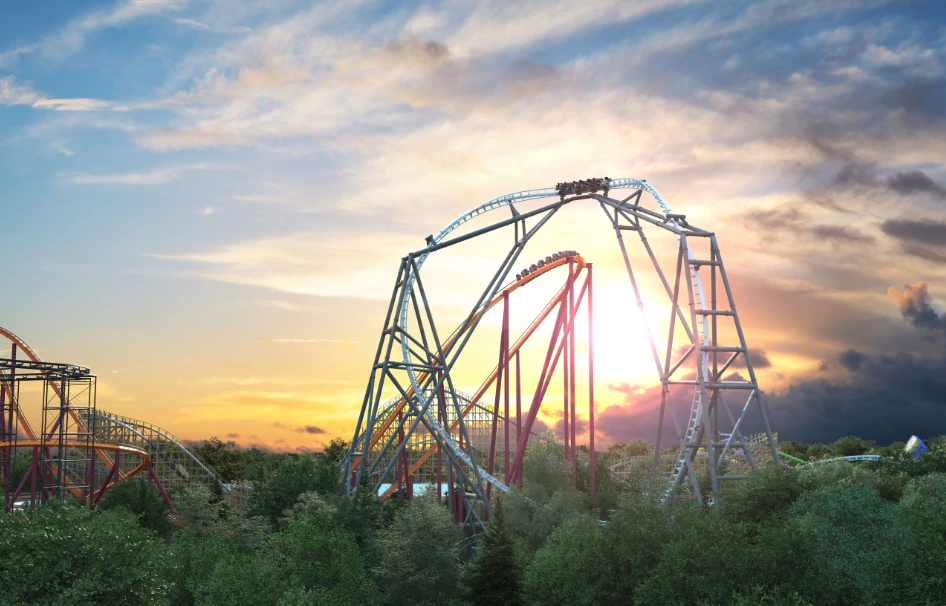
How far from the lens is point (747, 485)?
2917 centimetres

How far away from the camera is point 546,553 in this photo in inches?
1095

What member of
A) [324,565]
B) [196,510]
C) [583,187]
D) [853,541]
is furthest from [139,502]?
[853,541]

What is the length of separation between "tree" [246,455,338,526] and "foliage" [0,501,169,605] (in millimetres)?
15205

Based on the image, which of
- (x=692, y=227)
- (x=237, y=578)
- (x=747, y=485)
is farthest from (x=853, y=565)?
(x=237, y=578)

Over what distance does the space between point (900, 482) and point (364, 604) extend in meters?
23.2

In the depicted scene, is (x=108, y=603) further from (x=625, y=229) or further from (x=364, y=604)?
(x=625, y=229)

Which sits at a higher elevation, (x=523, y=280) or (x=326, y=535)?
(x=523, y=280)

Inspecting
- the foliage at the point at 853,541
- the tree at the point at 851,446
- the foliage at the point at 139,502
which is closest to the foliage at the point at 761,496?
the foliage at the point at 853,541

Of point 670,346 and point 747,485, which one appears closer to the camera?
point 747,485

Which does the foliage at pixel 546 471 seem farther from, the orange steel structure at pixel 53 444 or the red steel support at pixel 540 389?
the orange steel structure at pixel 53 444

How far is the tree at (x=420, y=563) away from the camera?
1107 inches

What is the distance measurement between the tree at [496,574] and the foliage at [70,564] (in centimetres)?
928

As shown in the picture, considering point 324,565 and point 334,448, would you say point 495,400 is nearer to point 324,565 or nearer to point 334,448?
point 324,565

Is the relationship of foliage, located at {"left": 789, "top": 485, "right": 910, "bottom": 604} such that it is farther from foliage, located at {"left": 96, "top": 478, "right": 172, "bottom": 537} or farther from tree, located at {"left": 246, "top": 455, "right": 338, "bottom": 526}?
foliage, located at {"left": 96, "top": 478, "right": 172, "bottom": 537}
